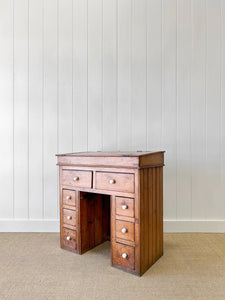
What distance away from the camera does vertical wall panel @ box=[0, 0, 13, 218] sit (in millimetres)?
2625

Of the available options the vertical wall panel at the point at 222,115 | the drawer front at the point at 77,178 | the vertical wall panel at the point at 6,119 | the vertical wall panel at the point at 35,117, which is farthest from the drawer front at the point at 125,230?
the vertical wall panel at the point at 6,119

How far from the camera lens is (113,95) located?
2574mm

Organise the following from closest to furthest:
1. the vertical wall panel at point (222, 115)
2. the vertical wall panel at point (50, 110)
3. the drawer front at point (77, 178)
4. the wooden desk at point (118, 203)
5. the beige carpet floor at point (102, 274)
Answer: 1. the beige carpet floor at point (102, 274)
2. the wooden desk at point (118, 203)
3. the drawer front at point (77, 178)
4. the vertical wall panel at point (222, 115)
5. the vertical wall panel at point (50, 110)

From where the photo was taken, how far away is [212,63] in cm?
251

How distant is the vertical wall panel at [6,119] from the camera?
8.61 ft

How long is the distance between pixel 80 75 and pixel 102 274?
183 centimetres

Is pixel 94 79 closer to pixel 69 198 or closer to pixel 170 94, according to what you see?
pixel 170 94

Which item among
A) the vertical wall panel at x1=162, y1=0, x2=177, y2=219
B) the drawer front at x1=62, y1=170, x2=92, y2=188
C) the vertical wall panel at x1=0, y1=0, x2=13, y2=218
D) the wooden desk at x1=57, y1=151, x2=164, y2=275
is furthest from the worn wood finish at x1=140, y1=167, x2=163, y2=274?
the vertical wall panel at x1=0, y1=0, x2=13, y2=218

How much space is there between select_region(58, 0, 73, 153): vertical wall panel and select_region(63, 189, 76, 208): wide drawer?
600 millimetres

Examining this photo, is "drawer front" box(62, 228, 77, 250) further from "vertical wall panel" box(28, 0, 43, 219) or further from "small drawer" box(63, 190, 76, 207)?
"vertical wall panel" box(28, 0, 43, 219)

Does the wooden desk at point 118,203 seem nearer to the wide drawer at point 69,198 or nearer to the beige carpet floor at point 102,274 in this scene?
the wide drawer at point 69,198

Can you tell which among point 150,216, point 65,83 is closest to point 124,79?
point 65,83

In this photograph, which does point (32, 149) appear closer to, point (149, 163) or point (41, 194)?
point (41, 194)

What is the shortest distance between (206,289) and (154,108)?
5.28ft
